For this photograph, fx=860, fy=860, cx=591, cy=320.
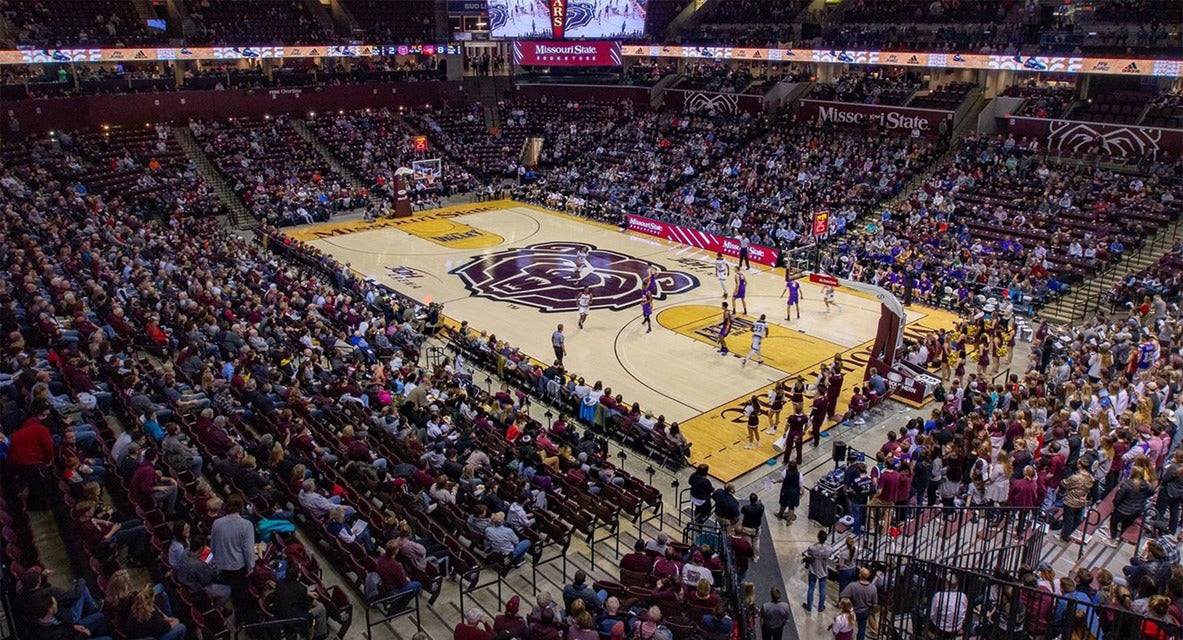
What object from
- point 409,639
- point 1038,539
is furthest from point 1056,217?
point 409,639

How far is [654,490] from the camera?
14.4 metres

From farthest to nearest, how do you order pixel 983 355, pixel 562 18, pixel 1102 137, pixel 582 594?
pixel 562 18
pixel 1102 137
pixel 983 355
pixel 582 594

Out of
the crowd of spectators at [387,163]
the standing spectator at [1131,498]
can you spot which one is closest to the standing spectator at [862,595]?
the standing spectator at [1131,498]

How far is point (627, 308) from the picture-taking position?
28.0 m

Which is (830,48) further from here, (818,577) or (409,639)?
(409,639)

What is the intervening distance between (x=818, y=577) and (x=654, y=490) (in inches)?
132

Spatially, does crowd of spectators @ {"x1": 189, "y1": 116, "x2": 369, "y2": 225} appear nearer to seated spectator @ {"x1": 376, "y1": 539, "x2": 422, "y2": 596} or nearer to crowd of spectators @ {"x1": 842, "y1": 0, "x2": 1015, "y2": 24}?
crowd of spectators @ {"x1": 842, "y1": 0, "x2": 1015, "y2": 24}

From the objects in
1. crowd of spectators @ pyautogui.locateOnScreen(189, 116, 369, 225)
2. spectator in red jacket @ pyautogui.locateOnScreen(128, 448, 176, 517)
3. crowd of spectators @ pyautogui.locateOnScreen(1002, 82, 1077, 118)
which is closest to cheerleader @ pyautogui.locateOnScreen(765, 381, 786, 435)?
spectator in red jacket @ pyautogui.locateOnScreen(128, 448, 176, 517)

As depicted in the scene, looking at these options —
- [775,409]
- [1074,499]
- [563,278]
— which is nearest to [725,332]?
[775,409]

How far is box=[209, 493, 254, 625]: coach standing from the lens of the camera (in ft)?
30.4

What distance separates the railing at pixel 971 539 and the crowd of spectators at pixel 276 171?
33.2 meters

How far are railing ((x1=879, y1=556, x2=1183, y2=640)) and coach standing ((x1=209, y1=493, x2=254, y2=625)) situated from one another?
7.05 m

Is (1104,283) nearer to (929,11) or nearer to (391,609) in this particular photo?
(929,11)

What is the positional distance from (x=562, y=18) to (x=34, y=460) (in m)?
41.6
